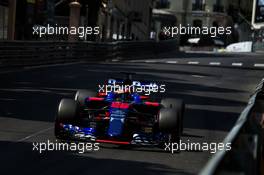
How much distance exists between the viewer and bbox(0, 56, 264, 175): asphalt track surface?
353 inches

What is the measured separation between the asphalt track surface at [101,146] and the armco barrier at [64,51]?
0.69 meters

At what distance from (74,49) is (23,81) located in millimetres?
12305

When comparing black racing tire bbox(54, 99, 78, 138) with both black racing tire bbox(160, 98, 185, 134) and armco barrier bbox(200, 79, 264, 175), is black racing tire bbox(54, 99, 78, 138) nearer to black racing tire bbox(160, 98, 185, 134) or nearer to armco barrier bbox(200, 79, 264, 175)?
black racing tire bbox(160, 98, 185, 134)

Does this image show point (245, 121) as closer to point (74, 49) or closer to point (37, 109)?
point (37, 109)

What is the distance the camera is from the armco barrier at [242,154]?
14.8ft

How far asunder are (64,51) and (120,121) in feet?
71.8

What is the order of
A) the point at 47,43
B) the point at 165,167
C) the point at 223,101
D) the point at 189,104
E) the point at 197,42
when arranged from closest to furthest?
the point at 165,167, the point at 189,104, the point at 223,101, the point at 47,43, the point at 197,42

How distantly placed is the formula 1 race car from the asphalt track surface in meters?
0.21

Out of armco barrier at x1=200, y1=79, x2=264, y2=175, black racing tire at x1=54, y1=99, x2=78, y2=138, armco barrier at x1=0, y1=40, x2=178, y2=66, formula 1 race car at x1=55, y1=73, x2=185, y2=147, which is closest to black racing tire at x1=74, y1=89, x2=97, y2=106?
formula 1 race car at x1=55, y1=73, x2=185, y2=147

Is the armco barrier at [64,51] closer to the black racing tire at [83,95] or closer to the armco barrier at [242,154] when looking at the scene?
the black racing tire at [83,95]

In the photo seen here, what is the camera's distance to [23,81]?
69.6 ft

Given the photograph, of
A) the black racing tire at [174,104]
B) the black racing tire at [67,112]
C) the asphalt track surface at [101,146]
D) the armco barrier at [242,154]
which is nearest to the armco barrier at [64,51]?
the asphalt track surface at [101,146]

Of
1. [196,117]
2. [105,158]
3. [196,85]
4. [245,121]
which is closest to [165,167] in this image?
[105,158]

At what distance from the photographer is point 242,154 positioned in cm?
528
